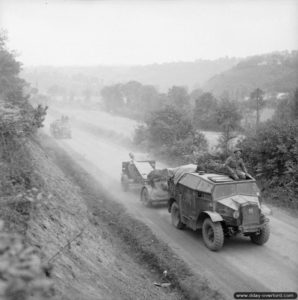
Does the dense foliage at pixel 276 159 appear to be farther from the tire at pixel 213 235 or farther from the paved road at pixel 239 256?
the tire at pixel 213 235

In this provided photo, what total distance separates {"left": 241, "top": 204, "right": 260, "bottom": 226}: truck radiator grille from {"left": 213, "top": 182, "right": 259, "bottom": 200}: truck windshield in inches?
27.5

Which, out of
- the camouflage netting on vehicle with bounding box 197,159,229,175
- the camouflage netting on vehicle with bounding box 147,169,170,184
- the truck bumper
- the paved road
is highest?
the camouflage netting on vehicle with bounding box 197,159,229,175

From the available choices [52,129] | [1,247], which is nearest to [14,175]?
[1,247]

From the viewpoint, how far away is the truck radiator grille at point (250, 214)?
1043cm

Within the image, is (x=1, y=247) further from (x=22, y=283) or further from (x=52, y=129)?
(x=52, y=129)

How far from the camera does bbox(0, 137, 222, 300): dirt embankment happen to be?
260 inches

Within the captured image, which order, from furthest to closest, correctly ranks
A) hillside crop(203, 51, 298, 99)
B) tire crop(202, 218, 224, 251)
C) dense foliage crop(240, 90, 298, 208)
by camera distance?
hillside crop(203, 51, 298, 99) < dense foliage crop(240, 90, 298, 208) < tire crop(202, 218, 224, 251)

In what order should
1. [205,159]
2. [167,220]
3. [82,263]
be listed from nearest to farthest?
[82,263], [167,220], [205,159]

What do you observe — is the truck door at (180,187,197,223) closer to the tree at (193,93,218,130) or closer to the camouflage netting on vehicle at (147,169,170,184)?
the camouflage netting on vehicle at (147,169,170,184)

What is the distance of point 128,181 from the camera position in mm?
17500

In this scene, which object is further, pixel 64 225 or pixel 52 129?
pixel 52 129

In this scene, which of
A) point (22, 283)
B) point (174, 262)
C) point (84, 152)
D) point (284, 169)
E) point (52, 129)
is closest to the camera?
point (22, 283)

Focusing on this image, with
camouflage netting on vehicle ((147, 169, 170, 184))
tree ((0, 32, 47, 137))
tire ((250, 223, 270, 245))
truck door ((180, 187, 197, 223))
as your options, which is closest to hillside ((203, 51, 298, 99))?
tree ((0, 32, 47, 137))

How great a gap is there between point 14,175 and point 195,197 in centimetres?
513
